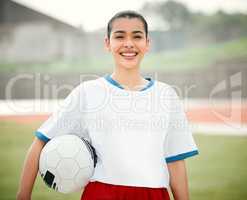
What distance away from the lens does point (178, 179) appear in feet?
6.79

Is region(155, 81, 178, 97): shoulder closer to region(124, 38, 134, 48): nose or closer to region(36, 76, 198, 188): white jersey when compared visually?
region(36, 76, 198, 188): white jersey

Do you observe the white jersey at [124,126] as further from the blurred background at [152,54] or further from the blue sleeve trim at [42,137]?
the blurred background at [152,54]

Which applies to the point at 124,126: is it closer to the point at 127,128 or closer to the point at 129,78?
the point at 127,128

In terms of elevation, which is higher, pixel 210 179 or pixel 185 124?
pixel 185 124

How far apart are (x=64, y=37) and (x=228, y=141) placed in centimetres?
1441

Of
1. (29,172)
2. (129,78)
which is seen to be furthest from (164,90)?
(29,172)

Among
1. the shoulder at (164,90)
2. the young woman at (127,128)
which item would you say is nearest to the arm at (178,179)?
the young woman at (127,128)

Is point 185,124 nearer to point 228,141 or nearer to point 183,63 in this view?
point 228,141

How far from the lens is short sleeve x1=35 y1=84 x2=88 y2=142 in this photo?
1.96m

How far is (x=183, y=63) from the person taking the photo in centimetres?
2144

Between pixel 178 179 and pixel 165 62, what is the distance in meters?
19.2

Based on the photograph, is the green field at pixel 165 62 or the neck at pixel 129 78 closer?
the neck at pixel 129 78

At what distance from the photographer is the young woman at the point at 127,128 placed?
188 centimetres

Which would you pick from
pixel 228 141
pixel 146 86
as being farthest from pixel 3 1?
pixel 146 86
